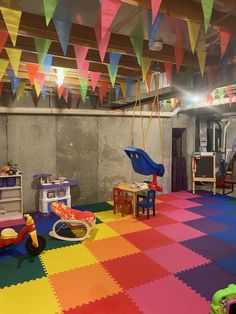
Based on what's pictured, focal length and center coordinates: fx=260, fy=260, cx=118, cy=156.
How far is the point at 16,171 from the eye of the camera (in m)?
5.98

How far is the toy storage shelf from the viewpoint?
5.87 meters

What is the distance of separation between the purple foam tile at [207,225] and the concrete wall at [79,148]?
2685mm

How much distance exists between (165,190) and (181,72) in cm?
499

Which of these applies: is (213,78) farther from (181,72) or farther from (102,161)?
(102,161)

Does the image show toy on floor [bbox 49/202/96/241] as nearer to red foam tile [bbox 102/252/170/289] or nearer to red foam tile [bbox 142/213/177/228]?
red foam tile [bbox 102/252/170/289]

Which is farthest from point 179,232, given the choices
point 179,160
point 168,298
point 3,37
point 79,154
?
point 3,37

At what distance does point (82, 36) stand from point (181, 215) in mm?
4635

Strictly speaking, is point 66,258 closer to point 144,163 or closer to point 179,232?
point 144,163

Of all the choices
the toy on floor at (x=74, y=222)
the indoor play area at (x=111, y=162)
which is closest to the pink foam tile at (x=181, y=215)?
the indoor play area at (x=111, y=162)

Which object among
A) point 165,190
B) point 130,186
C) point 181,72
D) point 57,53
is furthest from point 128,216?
point 57,53

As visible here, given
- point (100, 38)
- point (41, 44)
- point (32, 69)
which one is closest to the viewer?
point (100, 38)

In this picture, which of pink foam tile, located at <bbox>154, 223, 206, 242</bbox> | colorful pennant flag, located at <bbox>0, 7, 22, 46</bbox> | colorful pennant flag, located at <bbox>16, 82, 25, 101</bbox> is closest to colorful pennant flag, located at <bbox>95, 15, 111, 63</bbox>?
colorful pennant flag, located at <bbox>0, 7, 22, 46</bbox>

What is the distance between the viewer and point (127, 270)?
3.65 m

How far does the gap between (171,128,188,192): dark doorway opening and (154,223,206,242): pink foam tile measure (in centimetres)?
341
